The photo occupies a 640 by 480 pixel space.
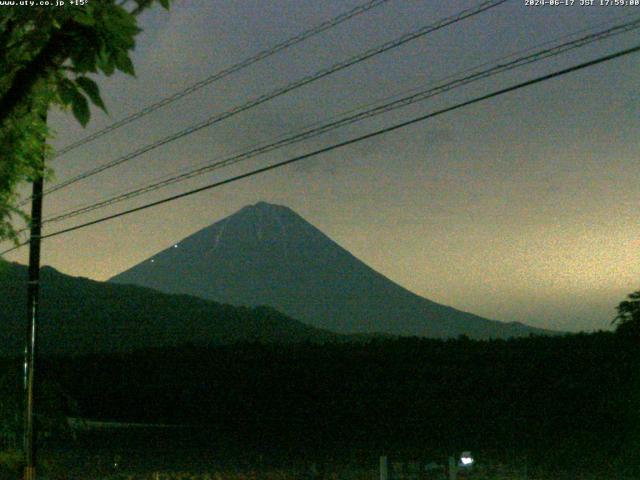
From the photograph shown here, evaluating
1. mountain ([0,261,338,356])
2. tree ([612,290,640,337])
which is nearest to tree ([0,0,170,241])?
tree ([612,290,640,337])

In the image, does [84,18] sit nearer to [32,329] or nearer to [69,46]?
[69,46]

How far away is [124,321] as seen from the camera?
134 m

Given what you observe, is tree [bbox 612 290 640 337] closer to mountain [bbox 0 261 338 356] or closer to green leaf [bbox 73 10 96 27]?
green leaf [bbox 73 10 96 27]

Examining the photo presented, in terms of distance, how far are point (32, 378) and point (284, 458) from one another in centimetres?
1583

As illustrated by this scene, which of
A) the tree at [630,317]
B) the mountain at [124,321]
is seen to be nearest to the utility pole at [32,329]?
the tree at [630,317]

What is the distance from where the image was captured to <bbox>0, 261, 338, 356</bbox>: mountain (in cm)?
12088

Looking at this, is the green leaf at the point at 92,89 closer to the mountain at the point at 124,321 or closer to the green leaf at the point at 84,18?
the green leaf at the point at 84,18

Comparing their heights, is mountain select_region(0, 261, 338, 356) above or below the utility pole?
above

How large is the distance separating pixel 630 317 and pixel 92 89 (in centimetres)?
1165

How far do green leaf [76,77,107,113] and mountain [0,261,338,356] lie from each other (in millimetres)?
110580

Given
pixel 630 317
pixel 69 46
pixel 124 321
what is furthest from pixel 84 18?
pixel 124 321

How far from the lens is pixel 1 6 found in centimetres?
354

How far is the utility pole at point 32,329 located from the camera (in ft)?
56.4

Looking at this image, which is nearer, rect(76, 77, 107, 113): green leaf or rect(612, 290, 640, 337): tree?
rect(76, 77, 107, 113): green leaf
